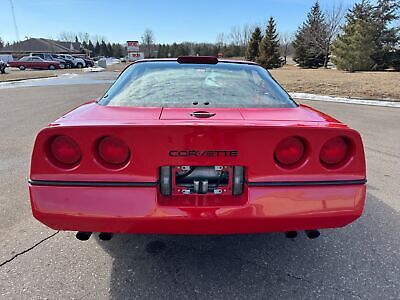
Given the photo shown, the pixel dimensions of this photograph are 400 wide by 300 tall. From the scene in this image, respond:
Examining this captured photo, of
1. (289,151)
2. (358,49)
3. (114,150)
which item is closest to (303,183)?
(289,151)

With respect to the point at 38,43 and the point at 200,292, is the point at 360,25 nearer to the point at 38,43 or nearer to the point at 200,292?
the point at 200,292

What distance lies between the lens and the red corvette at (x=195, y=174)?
5.72 feet

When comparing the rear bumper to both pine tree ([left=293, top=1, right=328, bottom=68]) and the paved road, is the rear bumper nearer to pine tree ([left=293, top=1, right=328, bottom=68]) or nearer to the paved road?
the paved road

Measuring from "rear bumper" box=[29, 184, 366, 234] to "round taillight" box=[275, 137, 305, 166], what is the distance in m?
0.16

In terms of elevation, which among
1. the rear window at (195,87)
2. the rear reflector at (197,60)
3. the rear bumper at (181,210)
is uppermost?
the rear reflector at (197,60)

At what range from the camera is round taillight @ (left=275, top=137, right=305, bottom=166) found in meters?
1.82

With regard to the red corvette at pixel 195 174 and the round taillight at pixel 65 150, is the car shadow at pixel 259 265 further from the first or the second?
the round taillight at pixel 65 150

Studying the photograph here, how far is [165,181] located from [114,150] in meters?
0.35

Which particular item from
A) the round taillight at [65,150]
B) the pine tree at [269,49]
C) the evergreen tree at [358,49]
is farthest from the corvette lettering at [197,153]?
the pine tree at [269,49]

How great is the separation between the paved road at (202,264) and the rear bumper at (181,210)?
0.52 meters

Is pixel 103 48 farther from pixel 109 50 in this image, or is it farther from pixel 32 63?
pixel 32 63

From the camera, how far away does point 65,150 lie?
5.86ft

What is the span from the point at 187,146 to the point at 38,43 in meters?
93.0

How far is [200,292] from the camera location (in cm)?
202
